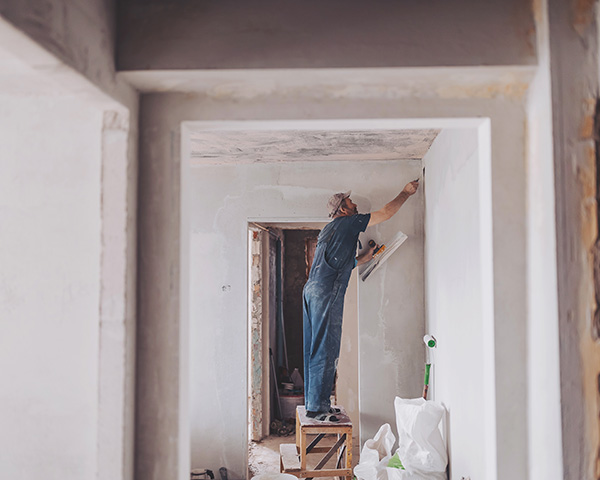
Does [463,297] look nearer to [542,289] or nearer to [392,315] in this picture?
[542,289]

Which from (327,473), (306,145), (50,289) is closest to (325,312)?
(327,473)

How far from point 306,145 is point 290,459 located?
7.75ft

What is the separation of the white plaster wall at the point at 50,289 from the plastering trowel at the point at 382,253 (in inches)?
102

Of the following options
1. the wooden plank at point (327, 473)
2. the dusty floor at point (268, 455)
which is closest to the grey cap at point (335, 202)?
the wooden plank at point (327, 473)

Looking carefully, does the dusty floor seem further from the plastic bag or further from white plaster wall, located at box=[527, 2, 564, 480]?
white plaster wall, located at box=[527, 2, 564, 480]

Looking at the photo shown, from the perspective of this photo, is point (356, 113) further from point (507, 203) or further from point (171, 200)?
point (171, 200)

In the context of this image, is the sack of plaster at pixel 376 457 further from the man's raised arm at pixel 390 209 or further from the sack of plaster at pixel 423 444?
the man's raised arm at pixel 390 209

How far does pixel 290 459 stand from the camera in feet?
12.9

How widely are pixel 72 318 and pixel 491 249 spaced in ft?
Answer: 5.02

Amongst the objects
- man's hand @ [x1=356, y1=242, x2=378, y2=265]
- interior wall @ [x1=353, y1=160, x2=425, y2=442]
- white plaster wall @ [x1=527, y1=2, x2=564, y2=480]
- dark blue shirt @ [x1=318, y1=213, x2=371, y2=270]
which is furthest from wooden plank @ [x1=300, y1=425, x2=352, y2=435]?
white plaster wall @ [x1=527, y1=2, x2=564, y2=480]

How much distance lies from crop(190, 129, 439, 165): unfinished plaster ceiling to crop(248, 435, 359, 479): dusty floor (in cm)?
269

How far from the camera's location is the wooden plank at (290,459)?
149 inches

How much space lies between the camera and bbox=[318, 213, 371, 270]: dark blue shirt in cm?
374

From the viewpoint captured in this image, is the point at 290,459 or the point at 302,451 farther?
the point at 290,459
